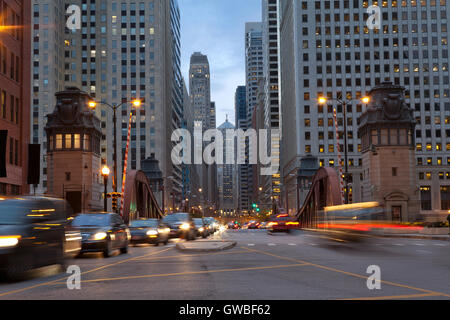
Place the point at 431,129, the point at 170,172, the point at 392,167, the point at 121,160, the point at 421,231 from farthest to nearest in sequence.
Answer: the point at 170,172, the point at 121,160, the point at 431,129, the point at 392,167, the point at 421,231

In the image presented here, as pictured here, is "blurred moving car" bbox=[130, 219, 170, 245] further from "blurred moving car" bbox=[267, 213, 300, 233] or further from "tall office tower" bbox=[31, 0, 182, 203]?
"tall office tower" bbox=[31, 0, 182, 203]

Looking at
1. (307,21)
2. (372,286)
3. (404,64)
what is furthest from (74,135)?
(404,64)

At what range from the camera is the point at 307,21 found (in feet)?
423

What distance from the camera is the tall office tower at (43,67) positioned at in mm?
133375

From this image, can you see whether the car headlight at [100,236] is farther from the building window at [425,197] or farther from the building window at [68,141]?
the building window at [425,197]

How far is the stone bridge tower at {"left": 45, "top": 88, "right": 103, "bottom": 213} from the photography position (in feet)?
231

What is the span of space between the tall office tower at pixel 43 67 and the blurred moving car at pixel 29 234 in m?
123

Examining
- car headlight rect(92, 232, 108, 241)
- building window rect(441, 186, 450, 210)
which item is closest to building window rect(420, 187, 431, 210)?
building window rect(441, 186, 450, 210)

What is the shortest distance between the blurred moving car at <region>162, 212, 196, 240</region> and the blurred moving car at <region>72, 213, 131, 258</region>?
12.0m

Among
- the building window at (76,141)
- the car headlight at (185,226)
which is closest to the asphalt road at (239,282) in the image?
the car headlight at (185,226)

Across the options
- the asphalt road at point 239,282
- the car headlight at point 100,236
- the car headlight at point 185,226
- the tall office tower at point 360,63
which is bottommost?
the car headlight at point 185,226

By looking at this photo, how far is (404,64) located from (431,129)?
16.3 m
